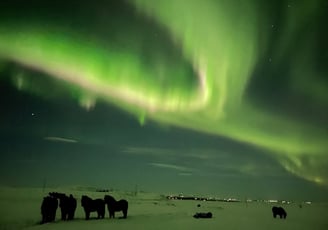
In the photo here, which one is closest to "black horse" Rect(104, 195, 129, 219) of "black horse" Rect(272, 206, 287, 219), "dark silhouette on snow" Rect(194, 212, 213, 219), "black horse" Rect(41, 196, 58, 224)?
"black horse" Rect(41, 196, 58, 224)

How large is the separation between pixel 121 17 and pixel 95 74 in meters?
0.69

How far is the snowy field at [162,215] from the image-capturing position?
4035 millimetres

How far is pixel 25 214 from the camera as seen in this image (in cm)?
402

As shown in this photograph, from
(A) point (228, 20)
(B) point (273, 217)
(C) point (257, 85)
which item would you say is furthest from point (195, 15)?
(B) point (273, 217)

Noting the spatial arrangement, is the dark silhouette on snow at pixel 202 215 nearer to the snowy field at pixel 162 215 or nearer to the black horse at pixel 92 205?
the snowy field at pixel 162 215

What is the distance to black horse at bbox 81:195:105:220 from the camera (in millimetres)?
4238

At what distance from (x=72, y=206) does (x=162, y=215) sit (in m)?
1.09

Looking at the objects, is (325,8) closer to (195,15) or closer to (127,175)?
(195,15)

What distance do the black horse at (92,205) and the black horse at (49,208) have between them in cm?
30

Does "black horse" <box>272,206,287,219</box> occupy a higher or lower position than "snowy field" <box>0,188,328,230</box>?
higher

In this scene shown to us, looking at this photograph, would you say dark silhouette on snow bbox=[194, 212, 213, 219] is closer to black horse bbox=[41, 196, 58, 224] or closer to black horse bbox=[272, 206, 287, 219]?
black horse bbox=[272, 206, 287, 219]

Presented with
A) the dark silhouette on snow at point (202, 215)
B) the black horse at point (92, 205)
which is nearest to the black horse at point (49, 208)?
the black horse at point (92, 205)

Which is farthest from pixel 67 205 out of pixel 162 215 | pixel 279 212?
pixel 279 212

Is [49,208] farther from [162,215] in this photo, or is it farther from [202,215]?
[202,215]
